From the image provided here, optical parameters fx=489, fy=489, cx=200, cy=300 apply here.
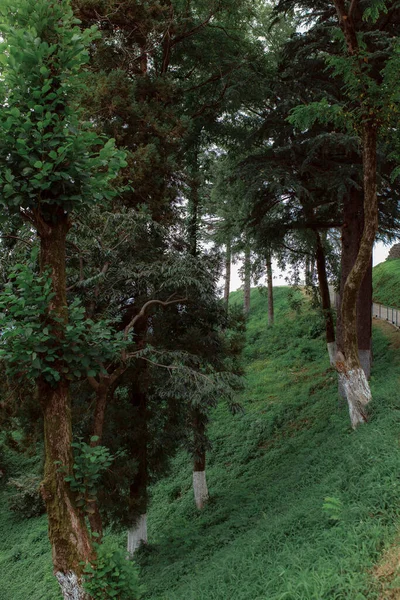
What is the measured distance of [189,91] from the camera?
42.7ft

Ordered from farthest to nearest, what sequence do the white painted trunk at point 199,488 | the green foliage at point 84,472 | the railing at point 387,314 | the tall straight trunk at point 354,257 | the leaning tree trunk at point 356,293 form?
the railing at point 387,314 → the tall straight trunk at point 354,257 → the white painted trunk at point 199,488 → the leaning tree trunk at point 356,293 → the green foliage at point 84,472

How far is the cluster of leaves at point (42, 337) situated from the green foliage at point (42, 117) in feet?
3.24

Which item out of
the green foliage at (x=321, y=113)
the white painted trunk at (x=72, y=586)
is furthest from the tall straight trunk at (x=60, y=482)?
the green foliage at (x=321, y=113)

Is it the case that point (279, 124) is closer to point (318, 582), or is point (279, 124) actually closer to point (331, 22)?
point (331, 22)

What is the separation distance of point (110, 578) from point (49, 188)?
460 centimetres

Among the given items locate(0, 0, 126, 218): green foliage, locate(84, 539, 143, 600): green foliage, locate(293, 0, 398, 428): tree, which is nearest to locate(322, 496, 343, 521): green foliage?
locate(84, 539, 143, 600): green foliage

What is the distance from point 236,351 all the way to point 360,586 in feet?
24.9

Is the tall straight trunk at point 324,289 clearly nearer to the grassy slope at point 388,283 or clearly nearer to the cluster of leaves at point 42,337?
the grassy slope at point 388,283

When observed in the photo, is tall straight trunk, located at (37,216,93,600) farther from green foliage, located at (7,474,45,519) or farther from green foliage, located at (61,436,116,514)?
green foliage, located at (7,474,45,519)

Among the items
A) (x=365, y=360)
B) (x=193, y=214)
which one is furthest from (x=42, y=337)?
(x=365, y=360)

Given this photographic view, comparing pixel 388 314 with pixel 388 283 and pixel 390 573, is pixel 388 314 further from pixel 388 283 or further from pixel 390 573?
pixel 390 573

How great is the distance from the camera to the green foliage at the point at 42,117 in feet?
18.1

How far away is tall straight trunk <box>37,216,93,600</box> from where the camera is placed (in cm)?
565

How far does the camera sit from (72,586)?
5602 millimetres
